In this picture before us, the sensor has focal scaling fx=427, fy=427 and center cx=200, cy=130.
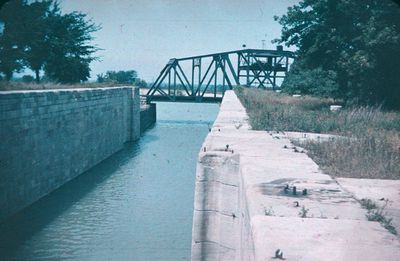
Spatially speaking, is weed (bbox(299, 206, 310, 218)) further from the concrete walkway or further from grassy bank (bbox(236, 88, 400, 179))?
grassy bank (bbox(236, 88, 400, 179))

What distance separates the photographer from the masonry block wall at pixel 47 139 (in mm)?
10250

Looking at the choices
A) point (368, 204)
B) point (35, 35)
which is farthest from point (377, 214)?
point (35, 35)

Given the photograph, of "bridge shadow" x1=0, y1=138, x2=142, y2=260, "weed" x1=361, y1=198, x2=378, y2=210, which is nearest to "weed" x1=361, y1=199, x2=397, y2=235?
"weed" x1=361, y1=198, x2=378, y2=210

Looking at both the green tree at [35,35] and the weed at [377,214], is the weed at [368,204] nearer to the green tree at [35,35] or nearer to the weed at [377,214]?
the weed at [377,214]

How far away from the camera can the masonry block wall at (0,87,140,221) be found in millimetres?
10250

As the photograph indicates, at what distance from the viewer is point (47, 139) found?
12891 millimetres

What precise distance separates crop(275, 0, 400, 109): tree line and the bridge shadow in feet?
31.6

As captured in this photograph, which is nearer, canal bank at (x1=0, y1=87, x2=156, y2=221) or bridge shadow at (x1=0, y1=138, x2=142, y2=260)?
bridge shadow at (x1=0, y1=138, x2=142, y2=260)

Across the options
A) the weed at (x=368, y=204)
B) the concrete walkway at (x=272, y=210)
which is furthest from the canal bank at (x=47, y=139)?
the weed at (x=368, y=204)

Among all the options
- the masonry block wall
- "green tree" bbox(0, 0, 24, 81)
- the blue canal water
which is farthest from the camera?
"green tree" bbox(0, 0, 24, 81)

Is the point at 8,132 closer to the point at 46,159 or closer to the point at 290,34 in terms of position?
the point at 46,159

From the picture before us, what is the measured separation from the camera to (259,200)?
12.5 ft

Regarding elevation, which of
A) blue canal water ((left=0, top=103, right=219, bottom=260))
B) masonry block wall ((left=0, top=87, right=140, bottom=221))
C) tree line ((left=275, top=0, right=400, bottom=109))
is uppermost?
tree line ((left=275, top=0, right=400, bottom=109))

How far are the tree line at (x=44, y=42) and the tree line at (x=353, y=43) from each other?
13.6 m
